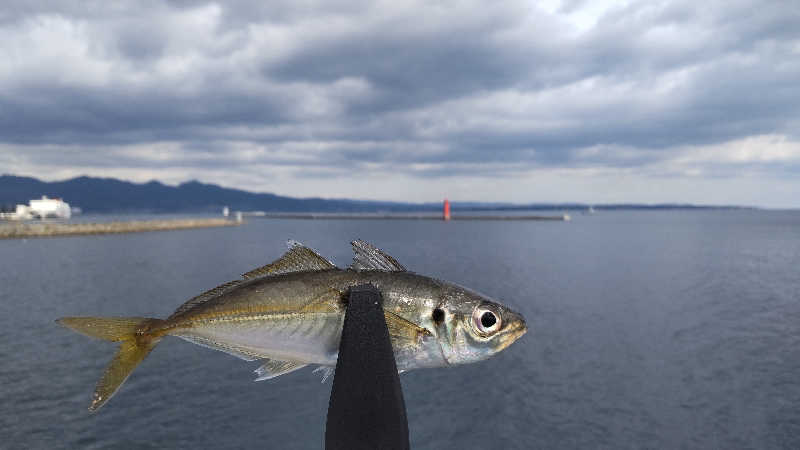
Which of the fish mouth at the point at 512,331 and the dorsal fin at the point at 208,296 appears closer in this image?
the fish mouth at the point at 512,331

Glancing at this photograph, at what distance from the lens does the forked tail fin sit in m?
2.74

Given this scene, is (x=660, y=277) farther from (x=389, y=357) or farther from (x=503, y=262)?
(x=389, y=357)

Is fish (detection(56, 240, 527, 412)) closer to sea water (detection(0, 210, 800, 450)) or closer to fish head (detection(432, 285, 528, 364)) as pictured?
fish head (detection(432, 285, 528, 364))

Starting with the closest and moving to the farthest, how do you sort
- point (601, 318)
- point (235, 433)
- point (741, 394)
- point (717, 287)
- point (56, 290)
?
1. point (235, 433)
2. point (741, 394)
3. point (601, 318)
4. point (56, 290)
5. point (717, 287)

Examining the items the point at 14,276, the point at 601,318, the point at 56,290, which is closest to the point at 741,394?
the point at 601,318

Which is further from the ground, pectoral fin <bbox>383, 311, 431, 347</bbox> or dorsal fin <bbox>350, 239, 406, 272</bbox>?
dorsal fin <bbox>350, 239, 406, 272</bbox>

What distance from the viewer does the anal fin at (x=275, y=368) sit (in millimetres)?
2910

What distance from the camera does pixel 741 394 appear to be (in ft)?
89.7

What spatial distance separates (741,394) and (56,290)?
213ft

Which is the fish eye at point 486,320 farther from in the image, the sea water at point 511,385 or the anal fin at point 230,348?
the sea water at point 511,385

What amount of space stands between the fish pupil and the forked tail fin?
6.10ft

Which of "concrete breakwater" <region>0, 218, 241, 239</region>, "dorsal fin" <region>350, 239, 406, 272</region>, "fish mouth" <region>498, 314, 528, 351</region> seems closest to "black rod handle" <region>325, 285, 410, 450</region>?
"dorsal fin" <region>350, 239, 406, 272</region>

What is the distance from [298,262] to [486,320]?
115 centimetres

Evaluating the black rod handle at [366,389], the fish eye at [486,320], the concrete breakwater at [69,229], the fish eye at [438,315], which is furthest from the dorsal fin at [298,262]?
the concrete breakwater at [69,229]
